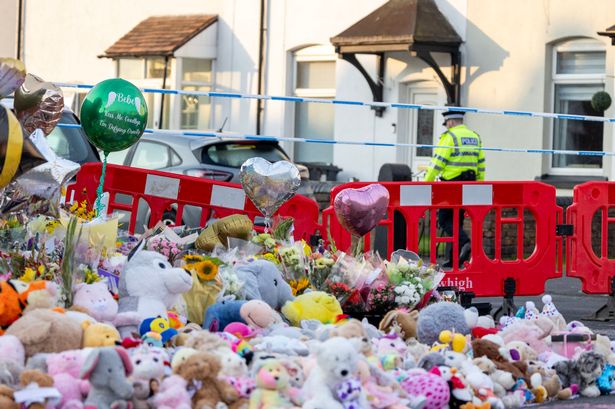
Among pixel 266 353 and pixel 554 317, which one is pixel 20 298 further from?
pixel 554 317

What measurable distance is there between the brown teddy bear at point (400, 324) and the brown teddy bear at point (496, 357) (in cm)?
41

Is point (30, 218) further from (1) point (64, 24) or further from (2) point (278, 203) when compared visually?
(1) point (64, 24)

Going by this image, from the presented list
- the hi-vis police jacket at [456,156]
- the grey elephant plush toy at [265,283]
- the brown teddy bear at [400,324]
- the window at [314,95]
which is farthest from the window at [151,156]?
the window at [314,95]

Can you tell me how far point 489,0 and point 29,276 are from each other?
1599 centimetres

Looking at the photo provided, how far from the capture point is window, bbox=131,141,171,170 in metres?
15.6

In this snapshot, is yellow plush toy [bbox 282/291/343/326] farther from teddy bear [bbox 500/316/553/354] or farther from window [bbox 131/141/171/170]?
window [bbox 131/141/171/170]

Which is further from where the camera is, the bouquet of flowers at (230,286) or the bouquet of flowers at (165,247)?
the bouquet of flowers at (165,247)

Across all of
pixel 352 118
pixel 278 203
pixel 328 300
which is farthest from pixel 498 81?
pixel 328 300

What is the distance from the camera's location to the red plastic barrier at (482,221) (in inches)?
416

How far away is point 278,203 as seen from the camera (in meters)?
9.00

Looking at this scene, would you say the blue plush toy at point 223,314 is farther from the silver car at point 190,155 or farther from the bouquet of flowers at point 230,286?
the silver car at point 190,155

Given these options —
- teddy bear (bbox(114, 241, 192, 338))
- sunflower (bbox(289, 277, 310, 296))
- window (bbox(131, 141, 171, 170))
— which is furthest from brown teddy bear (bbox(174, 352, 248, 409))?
window (bbox(131, 141, 171, 170))

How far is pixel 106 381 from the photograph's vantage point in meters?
5.56

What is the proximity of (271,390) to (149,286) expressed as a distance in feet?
3.75
